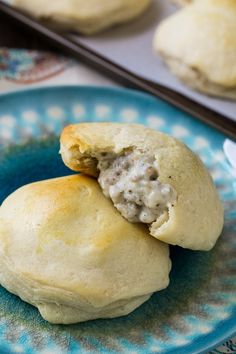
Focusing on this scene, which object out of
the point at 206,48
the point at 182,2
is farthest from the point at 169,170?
the point at 182,2

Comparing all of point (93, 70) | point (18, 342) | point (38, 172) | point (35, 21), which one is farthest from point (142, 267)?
point (35, 21)

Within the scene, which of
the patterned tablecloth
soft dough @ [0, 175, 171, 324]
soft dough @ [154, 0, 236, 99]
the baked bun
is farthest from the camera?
the baked bun

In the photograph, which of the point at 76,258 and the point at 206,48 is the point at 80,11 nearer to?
the point at 206,48

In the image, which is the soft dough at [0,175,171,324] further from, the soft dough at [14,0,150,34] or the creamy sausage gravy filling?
the soft dough at [14,0,150,34]

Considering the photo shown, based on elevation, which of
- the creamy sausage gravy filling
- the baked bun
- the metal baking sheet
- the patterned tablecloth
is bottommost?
the patterned tablecloth

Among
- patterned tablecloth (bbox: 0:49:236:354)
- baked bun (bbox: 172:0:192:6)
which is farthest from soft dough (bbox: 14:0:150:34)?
baked bun (bbox: 172:0:192:6)

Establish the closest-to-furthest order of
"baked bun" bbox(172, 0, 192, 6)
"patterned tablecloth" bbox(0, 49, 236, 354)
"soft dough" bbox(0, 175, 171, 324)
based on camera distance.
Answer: "soft dough" bbox(0, 175, 171, 324) < "patterned tablecloth" bbox(0, 49, 236, 354) < "baked bun" bbox(172, 0, 192, 6)

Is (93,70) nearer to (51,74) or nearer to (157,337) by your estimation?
(51,74)
